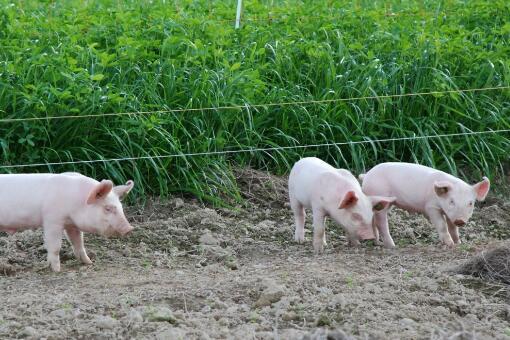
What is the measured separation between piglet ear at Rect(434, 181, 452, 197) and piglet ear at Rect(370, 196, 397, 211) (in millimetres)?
287

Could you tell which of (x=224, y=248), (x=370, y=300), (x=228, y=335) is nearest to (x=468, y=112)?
(x=224, y=248)

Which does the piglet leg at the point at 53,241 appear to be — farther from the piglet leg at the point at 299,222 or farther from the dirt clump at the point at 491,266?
the dirt clump at the point at 491,266

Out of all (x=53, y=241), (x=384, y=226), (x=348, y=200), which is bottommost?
(x=384, y=226)

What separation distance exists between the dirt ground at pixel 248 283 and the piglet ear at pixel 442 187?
14.4 inches

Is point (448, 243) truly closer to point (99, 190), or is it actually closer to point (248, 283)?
point (248, 283)

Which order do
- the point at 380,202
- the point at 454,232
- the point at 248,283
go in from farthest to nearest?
the point at 454,232 < the point at 380,202 < the point at 248,283

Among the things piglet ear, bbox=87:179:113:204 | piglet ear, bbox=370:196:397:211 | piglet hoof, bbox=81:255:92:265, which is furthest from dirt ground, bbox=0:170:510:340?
piglet ear, bbox=87:179:113:204

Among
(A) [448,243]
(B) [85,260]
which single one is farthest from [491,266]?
(B) [85,260]

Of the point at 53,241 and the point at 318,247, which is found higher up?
the point at 53,241

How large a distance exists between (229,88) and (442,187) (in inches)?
88.0

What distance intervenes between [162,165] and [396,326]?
3385 mm

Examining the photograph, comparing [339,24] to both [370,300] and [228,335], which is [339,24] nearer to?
[370,300]

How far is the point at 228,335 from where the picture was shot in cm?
510

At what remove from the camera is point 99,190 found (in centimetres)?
673
